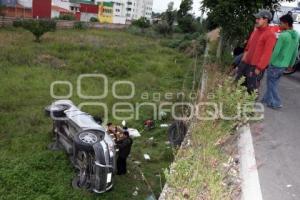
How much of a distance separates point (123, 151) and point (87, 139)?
68 cm

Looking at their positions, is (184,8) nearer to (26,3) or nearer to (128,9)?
(26,3)

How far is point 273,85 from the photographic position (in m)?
6.75

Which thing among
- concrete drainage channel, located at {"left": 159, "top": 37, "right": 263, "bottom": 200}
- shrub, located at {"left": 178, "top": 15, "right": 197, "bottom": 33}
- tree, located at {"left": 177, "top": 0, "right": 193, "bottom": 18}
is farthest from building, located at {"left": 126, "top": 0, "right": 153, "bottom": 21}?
concrete drainage channel, located at {"left": 159, "top": 37, "right": 263, "bottom": 200}

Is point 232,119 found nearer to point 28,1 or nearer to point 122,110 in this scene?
point 122,110

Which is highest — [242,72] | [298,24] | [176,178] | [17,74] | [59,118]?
[298,24]

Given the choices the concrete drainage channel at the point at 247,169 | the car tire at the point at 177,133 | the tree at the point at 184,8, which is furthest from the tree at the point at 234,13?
the tree at the point at 184,8

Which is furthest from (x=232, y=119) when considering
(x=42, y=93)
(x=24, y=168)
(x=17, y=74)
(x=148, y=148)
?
(x=17, y=74)

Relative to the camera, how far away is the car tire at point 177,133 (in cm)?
650

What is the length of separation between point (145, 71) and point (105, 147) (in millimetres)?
10356

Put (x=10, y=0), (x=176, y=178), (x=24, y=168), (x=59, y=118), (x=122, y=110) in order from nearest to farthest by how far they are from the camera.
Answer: (x=176, y=178) → (x=24, y=168) → (x=59, y=118) → (x=122, y=110) → (x=10, y=0)

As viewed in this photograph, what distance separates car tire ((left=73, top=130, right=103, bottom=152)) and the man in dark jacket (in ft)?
1.45

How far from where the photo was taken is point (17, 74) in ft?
40.4

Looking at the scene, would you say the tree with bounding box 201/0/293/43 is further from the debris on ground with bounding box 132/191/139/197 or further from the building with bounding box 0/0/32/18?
the building with bounding box 0/0/32/18

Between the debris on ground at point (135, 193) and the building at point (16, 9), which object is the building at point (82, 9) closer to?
the building at point (16, 9)
